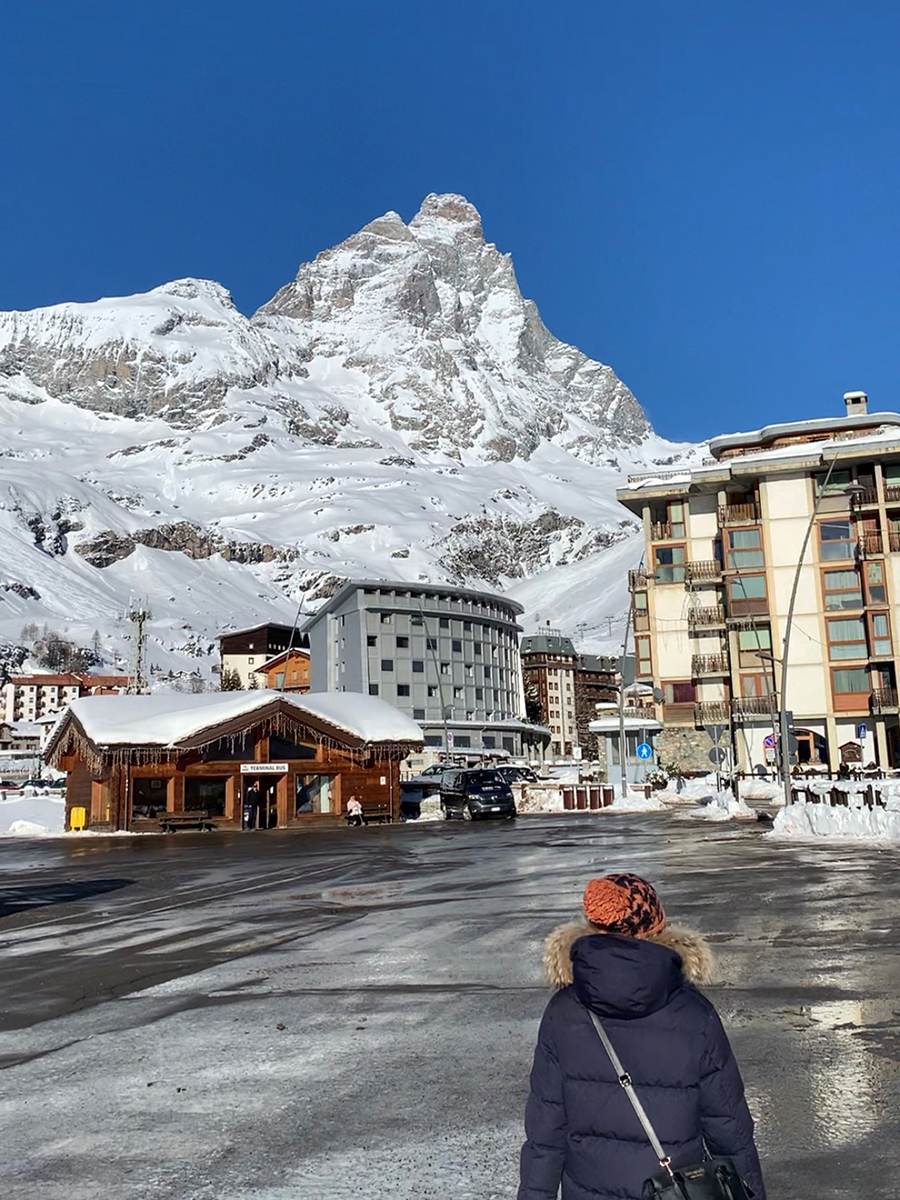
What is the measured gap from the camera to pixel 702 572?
7144cm

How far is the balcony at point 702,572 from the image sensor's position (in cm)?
7075

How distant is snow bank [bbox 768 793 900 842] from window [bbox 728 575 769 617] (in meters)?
41.1

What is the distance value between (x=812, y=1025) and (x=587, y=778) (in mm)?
58091

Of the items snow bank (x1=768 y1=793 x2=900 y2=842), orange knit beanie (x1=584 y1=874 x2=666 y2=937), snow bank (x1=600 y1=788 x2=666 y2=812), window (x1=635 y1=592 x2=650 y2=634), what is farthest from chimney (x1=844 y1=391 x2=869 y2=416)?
orange knit beanie (x1=584 y1=874 x2=666 y2=937)

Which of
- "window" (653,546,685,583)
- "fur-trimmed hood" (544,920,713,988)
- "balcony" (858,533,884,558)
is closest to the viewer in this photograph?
"fur-trimmed hood" (544,920,713,988)

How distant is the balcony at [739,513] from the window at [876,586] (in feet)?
24.5

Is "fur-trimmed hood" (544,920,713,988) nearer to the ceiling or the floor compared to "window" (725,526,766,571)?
nearer to the floor

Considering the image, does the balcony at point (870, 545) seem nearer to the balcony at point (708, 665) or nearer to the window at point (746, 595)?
the window at point (746, 595)

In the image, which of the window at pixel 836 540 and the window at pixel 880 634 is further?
the window at pixel 836 540

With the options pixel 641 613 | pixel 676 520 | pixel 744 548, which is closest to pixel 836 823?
pixel 744 548

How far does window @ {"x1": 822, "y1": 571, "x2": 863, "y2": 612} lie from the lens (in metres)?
65.6

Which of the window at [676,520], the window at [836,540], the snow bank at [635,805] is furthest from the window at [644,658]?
the snow bank at [635,805]

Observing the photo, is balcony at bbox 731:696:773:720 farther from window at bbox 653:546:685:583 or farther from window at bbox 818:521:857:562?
window at bbox 653:546:685:583

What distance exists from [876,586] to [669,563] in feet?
44.4
